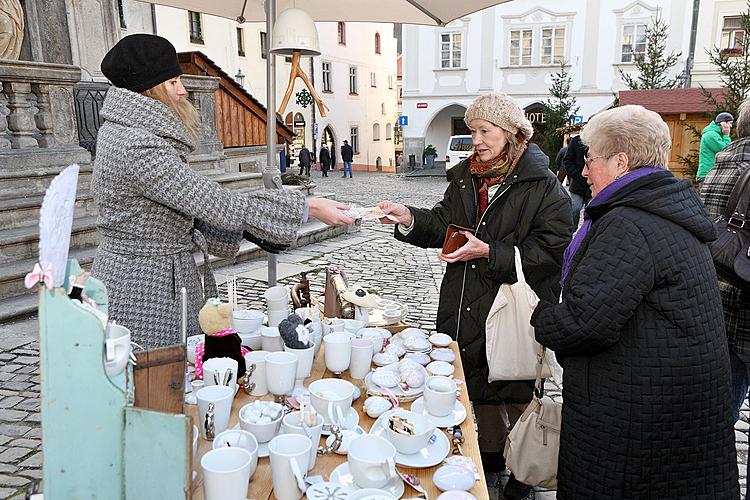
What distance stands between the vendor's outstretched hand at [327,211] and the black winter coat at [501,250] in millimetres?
767

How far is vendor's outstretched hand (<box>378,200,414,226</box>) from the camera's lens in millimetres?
2794

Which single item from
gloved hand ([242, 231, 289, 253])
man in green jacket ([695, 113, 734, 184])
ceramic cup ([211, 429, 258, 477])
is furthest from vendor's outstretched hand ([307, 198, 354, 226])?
man in green jacket ([695, 113, 734, 184])

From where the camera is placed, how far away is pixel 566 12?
25.2 metres

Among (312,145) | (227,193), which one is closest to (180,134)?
(227,193)

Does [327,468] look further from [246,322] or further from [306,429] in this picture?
[246,322]

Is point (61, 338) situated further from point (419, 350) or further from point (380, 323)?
point (380, 323)

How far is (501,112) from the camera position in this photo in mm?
2582

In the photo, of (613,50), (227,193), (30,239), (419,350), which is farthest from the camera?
(613,50)

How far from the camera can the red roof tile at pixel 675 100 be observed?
10.3 meters

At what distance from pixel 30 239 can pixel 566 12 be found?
83.9 ft

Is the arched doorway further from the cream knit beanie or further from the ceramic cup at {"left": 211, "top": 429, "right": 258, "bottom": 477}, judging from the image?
the ceramic cup at {"left": 211, "top": 429, "right": 258, "bottom": 477}

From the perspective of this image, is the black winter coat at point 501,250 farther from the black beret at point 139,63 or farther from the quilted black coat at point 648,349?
the black beret at point 139,63

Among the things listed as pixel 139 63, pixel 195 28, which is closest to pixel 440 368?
pixel 139 63

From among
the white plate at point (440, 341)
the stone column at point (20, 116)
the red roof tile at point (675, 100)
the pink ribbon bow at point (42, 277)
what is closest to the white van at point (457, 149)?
the red roof tile at point (675, 100)
